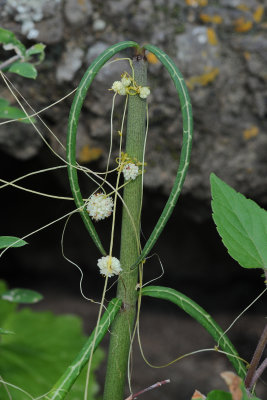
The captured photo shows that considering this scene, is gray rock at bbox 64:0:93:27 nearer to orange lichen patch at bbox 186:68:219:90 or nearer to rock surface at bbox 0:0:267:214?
rock surface at bbox 0:0:267:214

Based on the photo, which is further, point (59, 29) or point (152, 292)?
point (59, 29)

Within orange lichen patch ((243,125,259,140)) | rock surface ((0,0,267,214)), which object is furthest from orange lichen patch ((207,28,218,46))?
orange lichen patch ((243,125,259,140))

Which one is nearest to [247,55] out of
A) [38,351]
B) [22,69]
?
[22,69]

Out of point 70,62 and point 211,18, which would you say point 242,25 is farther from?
point 70,62

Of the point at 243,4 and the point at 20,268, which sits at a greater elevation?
the point at 243,4

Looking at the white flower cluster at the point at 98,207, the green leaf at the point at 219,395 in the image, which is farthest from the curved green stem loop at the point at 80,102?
the green leaf at the point at 219,395

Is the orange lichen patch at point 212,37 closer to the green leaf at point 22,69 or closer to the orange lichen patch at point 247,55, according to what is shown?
the orange lichen patch at point 247,55

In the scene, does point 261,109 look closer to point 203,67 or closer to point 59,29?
point 203,67

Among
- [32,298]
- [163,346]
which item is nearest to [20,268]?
[163,346]
